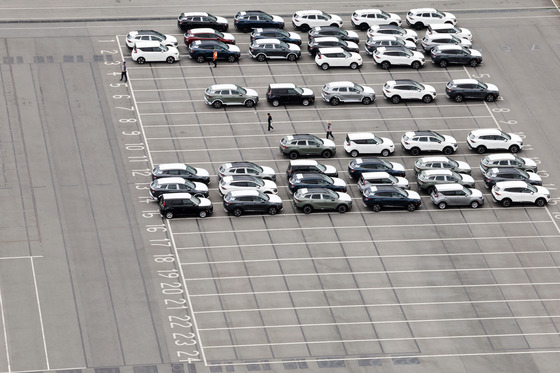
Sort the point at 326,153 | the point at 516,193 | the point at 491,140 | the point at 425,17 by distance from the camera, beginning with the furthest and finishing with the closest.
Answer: the point at 425,17
the point at 491,140
the point at 326,153
the point at 516,193

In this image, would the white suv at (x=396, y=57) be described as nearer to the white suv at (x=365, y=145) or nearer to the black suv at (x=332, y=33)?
the black suv at (x=332, y=33)

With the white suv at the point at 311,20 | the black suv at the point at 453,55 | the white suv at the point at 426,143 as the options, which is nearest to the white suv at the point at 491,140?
the white suv at the point at 426,143

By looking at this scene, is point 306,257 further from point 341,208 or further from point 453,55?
point 453,55

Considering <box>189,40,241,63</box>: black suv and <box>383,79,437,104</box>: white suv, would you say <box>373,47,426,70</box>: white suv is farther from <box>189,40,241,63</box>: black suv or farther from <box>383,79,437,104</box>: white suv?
<box>189,40,241,63</box>: black suv

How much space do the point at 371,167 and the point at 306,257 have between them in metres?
11.5

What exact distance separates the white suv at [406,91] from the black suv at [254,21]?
14586 mm

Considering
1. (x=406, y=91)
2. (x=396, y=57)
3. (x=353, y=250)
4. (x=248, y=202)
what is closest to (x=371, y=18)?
(x=396, y=57)

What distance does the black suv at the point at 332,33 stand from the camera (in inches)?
4825

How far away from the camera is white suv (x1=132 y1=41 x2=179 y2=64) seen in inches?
4680

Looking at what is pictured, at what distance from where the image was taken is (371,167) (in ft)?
345

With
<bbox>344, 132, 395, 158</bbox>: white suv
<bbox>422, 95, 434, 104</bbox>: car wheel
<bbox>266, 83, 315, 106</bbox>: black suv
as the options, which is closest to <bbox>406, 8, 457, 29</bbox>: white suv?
<bbox>422, 95, 434, 104</bbox>: car wheel

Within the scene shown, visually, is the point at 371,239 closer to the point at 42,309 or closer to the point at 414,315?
the point at 414,315

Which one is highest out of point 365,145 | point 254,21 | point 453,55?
point 254,21

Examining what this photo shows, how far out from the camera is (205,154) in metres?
108
